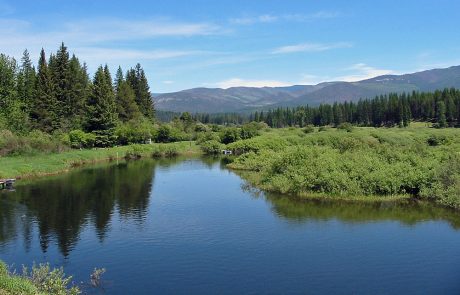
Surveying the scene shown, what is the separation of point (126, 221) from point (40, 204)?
1092 centimetres

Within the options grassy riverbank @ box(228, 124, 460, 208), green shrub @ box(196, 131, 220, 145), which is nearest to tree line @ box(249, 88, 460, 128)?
green shrub @ box(196, 131, 220, 145)

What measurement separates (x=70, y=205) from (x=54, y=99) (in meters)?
53.9

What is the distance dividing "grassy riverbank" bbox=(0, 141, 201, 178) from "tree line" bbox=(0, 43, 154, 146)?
235 inches

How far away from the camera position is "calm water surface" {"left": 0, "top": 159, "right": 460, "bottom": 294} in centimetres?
2525

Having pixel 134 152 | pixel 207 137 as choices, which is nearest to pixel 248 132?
pixel 207 137

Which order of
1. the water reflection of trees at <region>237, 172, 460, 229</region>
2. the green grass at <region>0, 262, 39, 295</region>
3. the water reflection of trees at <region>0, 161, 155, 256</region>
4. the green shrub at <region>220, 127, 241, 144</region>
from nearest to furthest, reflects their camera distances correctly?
the green grass at <region>0, 262, 39, 295</region> → the water reflection of trees at <region>0, 161, 155, 256</region> → the water reflection of trees at <region>237, 172, 460, 229</region> → the green shrub at <region>220, 127, 241, 144</region>

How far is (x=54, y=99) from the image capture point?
91.7 metres

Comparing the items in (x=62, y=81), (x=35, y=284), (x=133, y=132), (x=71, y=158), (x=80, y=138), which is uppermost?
(x=62, y=81)

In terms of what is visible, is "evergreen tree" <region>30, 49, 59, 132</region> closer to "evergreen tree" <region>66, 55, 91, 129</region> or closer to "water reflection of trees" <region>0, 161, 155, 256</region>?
"evergreen tree" <region>66, 55, 91, 129</region>

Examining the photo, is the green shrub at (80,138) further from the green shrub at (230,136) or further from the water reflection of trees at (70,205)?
the green shrub at (230,136)

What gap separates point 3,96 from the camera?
284 feet

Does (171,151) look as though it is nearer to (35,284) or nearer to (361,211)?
(361,211)

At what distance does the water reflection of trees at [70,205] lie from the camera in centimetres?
3462

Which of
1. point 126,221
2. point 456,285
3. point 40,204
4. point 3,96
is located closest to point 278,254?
point 456,285
